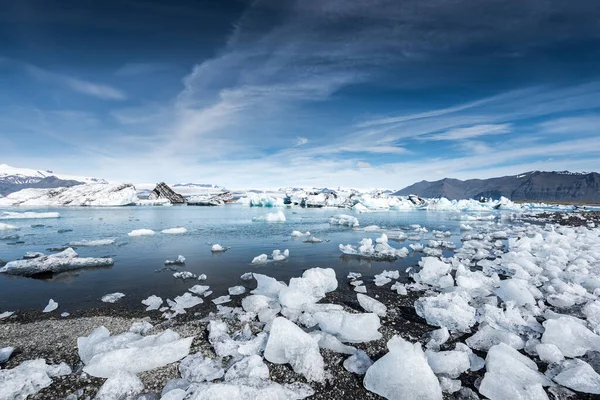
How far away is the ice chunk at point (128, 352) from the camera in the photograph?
123 inches

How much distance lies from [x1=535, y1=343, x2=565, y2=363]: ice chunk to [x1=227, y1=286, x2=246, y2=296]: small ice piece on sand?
504 cm

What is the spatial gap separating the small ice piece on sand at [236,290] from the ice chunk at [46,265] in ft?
15.8

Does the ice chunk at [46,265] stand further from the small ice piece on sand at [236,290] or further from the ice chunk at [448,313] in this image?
the ice chunk at [448,313]

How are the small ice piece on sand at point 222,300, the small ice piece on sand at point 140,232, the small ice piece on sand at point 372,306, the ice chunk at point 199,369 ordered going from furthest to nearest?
1. the small ice piece on sand at point 140,232
2. the small ice piece on sand at point 222,300
3. the small ice piece on sand at point 372,306
4. the ice chunk at point 199,369

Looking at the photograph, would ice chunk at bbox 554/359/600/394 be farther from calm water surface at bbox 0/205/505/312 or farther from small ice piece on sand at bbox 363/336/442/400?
calm water surface at bbox 0/205/505/312

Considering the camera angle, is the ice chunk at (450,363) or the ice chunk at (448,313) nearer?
the ice chunk at (450,363)

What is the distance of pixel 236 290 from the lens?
245 inches

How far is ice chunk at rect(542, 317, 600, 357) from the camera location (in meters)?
3.65

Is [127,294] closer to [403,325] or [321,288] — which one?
[321,288]

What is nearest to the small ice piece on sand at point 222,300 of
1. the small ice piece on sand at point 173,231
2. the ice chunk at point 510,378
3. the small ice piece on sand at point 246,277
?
the small ice piece on sand at point 246,277

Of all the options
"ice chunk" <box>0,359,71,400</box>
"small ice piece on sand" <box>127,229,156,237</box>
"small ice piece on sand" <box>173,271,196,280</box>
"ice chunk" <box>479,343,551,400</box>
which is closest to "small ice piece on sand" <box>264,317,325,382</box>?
"ice chunk" <box>479,343,551,400</box>

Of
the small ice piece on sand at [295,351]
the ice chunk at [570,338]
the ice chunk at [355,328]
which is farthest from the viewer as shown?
the ice chunk at [355,328]

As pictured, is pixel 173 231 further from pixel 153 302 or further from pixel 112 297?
pixel 153 302

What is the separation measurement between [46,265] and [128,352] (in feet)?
20.8
